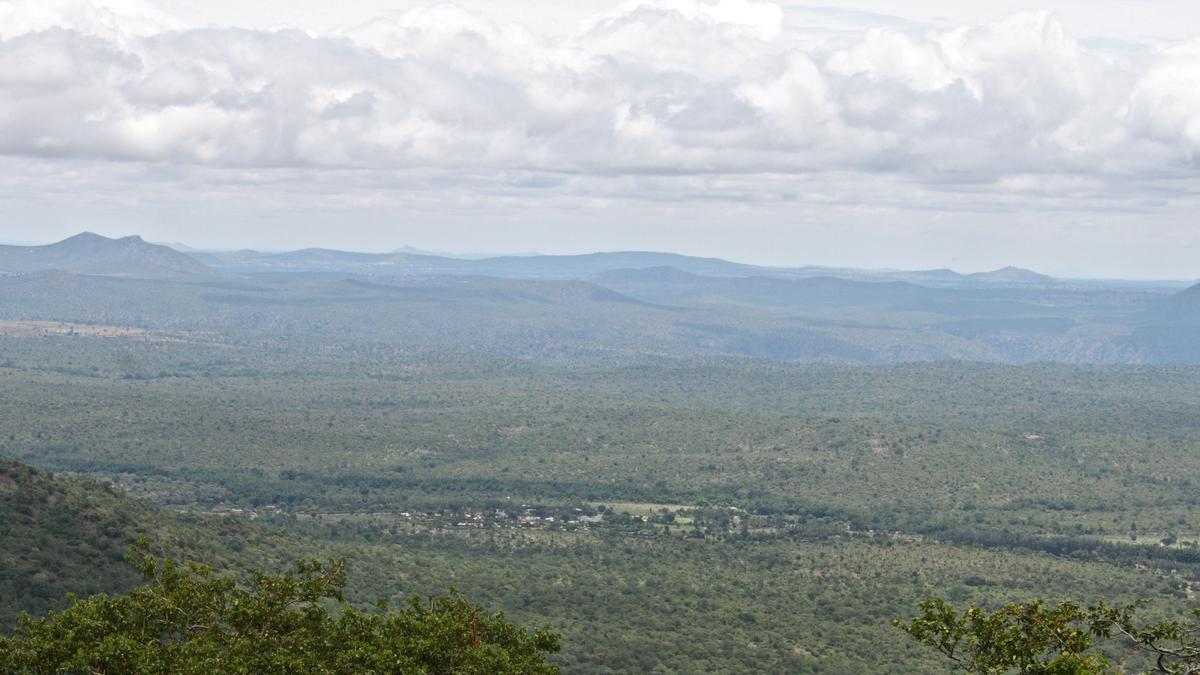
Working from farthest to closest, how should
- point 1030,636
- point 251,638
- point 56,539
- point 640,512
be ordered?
point 640,512, point 56,539, point 251,638, point 1030,636

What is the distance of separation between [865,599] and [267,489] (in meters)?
70.0

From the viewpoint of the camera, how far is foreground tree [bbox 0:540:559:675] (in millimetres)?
32688

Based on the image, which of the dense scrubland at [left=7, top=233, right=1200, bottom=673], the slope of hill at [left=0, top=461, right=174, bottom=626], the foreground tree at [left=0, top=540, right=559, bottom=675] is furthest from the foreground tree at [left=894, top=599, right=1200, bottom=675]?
the dense scrubland at [left=7, top=233, right=1200, bottom=673]

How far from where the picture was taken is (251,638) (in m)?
35.5

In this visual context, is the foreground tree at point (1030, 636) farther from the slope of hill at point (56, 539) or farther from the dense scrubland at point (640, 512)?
the dense scrubland at point (640, 512)

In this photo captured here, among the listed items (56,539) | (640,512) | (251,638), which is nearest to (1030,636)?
(251,638)

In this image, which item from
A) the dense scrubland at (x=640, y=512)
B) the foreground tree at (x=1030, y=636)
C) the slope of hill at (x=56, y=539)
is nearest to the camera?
the foreground tree at (x=1030, y=636)

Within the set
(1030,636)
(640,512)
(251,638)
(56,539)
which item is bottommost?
(640,512)

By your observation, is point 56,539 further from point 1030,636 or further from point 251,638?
point 1030,636

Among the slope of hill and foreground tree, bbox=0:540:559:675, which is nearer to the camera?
foreground tree, bbox=0:540:559:675

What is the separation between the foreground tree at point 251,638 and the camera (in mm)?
32688

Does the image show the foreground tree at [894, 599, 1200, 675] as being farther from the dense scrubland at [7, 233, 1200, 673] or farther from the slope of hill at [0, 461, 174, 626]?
the dense scrubland at [7, 233, 1200, 673]

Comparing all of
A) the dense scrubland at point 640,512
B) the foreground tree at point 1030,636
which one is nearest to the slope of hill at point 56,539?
the dense scrubland at point 640,512

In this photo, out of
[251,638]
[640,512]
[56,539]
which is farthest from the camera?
[640,512]
